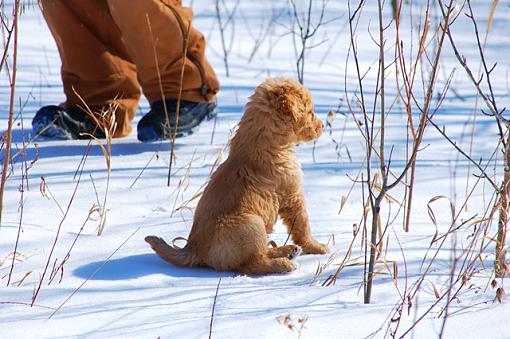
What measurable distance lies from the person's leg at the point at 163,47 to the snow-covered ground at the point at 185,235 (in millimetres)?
347

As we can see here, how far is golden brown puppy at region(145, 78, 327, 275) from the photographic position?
3.32 metres

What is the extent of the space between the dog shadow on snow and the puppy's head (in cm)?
69

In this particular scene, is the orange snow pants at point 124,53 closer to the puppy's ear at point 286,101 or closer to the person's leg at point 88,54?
the person's leg at point 88,54

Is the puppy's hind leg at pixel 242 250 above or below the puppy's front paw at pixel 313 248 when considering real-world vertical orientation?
above

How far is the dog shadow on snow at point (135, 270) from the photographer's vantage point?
3156mm

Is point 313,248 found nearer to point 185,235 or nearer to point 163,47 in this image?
point 185,235

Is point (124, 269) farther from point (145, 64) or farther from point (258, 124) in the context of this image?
point (145, 64)

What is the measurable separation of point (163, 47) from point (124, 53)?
605 millimetres

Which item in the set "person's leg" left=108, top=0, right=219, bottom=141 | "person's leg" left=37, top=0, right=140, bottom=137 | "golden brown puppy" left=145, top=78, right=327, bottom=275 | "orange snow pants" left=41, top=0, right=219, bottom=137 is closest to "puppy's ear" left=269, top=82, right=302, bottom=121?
"golden brown puppy" left=145, top=78, right=327, bottom=275

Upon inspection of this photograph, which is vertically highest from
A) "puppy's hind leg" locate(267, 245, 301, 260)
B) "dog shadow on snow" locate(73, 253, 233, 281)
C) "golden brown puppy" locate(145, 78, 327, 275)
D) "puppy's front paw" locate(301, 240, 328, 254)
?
"golden brown puppy" locate(145, 78, 327, 275)

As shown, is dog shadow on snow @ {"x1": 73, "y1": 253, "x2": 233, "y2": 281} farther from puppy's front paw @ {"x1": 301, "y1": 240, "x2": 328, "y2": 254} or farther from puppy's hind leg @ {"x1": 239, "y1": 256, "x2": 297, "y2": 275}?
puppy's front paw @ {"x1": 301, "y1": 240, "x2": 328, "y2": 254}

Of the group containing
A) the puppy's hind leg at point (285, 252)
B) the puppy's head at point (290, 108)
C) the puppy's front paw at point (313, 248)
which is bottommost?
the puppy's front paw at point (313, 248)

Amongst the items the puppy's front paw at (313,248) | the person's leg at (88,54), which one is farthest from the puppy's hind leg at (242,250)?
the person's leg at (88,54)

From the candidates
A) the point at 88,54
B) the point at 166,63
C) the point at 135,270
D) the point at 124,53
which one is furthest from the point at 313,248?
the point at 124,53
